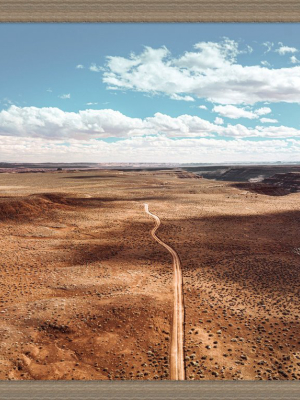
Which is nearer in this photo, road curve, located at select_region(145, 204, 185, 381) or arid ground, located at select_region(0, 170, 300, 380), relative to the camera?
road curve, located at select_region(145, 204, 185, 381)

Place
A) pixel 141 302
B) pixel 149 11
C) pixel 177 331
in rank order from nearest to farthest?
1. pixel 149 11
2. pixel 177 331
3. pixel 141 302

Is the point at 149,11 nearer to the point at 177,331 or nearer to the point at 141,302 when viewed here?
the point at 177,331

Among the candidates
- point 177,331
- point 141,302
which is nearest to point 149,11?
point 177,331

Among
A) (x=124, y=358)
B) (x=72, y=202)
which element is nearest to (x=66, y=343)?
(x=124, y=358)

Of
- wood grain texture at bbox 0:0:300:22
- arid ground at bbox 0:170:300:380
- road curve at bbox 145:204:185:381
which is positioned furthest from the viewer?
arid ground at bbox 0:170:300:380

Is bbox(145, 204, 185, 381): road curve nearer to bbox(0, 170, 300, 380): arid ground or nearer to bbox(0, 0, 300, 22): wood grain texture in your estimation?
bbox(0, 170, 300, 380): arid ground

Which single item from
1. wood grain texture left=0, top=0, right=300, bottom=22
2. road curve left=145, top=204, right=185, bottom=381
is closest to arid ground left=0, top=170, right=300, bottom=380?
road curve left=145, top=204, right=185, bottom=381

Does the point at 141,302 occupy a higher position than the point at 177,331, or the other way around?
the point at 141,302
